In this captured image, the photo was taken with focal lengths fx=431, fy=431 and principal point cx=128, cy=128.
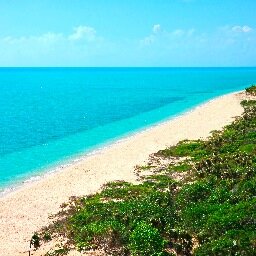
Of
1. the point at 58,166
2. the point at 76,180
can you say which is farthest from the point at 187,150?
the point at 58,166

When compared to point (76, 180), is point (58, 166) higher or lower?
lower

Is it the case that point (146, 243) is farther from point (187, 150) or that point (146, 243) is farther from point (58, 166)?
point (58, 166)

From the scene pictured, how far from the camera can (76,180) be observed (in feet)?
129

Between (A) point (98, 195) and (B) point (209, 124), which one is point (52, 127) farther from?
(A) point (98, 195)

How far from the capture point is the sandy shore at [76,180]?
1149 inches

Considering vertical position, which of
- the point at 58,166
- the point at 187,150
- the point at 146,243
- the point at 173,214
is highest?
the point at 146,243

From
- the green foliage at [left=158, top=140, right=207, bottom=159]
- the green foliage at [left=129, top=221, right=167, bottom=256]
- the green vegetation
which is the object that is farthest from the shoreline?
the green foliage at [left=129, top=221, right=167, bottom=256]

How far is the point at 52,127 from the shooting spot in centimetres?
7344

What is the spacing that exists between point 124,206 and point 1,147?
1280 inches

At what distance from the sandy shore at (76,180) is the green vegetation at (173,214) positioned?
5.15ft

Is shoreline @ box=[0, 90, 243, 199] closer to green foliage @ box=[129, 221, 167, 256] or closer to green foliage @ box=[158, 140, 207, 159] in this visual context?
green foliage @ box=[158, 140, 207, 159]

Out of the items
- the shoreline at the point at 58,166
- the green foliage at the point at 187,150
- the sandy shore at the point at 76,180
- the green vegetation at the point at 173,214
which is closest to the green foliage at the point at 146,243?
the green vegetation at the point at 173,214

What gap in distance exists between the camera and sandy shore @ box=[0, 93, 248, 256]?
29188 mm

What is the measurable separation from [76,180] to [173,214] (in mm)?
15626
